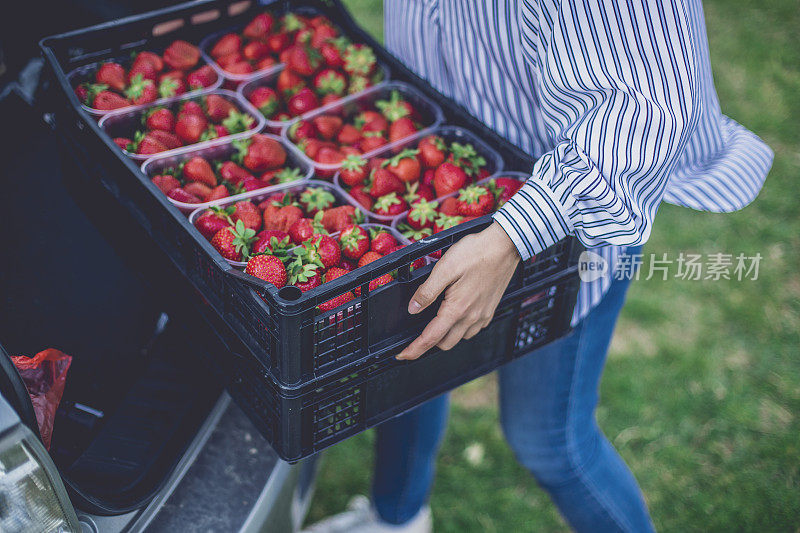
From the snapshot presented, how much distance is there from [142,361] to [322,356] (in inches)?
23.3

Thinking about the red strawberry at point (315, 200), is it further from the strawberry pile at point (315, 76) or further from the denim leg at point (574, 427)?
the denim leg at point (574, 427)

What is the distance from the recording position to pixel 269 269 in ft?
4.86

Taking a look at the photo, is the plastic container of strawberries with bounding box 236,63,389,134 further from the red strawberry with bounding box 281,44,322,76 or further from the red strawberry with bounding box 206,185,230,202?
the red strawberry with bounding box 206,185,230,202

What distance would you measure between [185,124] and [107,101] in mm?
210

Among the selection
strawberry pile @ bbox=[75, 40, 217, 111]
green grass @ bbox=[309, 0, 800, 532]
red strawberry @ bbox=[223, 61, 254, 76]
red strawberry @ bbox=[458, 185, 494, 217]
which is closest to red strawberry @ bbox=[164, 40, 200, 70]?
strawberry pile @ bbox=[75, 40, 217, 111]

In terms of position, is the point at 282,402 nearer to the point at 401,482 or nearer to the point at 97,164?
the point at 97,164

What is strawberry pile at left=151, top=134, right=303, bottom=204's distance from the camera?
1764 millimetres

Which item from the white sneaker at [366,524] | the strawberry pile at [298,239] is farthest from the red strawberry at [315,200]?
the white sneaker at [366,524]

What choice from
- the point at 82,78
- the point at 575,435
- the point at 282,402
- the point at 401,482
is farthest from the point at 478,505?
the point at 82,78

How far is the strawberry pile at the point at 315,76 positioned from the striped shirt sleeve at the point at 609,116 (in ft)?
2.39

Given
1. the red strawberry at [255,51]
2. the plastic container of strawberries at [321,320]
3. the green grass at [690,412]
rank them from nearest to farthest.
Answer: the plastic container of strawberries at [321,320], the red strawberry at [255,51], the green grass at [690,412]

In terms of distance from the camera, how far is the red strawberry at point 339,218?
1716 millimetres

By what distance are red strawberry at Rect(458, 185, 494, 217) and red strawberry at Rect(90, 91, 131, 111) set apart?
94 centimetres

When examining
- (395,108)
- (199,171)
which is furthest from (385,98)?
(199,171)
